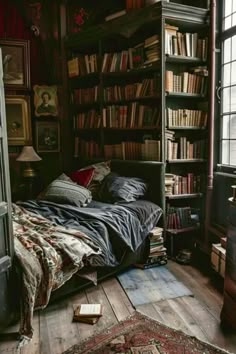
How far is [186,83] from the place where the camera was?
314 cm

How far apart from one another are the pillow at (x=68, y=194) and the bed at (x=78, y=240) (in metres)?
0.06

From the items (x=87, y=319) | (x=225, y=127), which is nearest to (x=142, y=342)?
(x=87, y=319)

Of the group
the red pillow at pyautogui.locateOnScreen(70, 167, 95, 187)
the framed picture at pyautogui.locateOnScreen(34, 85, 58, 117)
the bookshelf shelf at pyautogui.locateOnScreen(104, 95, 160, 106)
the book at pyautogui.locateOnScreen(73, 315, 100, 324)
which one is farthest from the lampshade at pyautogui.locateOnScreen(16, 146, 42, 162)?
the book at pyautogui.locateOnScreen(73, 315, 100, 324)

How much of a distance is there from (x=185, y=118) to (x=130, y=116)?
611 millimetres

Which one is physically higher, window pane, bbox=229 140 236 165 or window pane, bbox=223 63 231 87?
window pane, bbox=223 63 231 87

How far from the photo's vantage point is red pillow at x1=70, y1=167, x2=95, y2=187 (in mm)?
3295

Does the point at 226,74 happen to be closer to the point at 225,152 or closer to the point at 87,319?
the point at 225,152

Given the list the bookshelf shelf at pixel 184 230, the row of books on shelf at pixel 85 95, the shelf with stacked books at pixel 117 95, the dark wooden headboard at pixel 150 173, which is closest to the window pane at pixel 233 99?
the shelf with stacked books at pixel 117 95

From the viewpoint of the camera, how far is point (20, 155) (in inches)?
146

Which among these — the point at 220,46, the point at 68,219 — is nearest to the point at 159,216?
the point at 68,219

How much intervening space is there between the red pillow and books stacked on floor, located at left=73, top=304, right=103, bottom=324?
4.61ft

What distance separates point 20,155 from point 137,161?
1480 mm

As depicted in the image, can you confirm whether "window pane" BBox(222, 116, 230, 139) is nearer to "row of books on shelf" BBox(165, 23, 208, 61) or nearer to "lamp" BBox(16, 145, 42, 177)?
"row of books on shelf" BBox(165, 23, 208, 61)

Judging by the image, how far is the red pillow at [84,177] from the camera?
3.29 m
